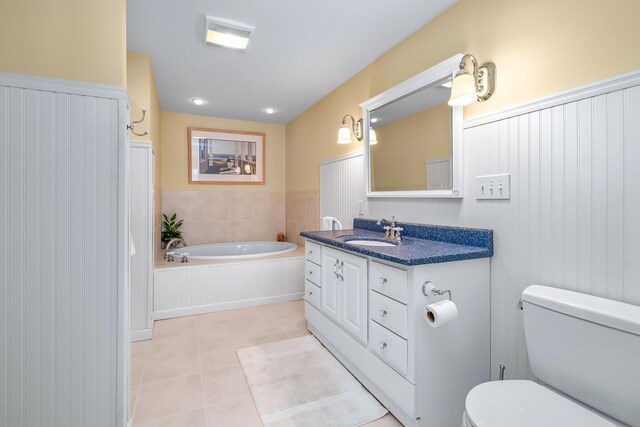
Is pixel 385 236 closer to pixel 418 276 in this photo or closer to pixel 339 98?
pixel 418 276

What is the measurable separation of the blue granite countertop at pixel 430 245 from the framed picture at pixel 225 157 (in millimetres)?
2518

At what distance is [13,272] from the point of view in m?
1.22

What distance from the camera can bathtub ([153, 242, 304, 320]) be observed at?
297 cm

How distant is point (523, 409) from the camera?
1015 millimetres

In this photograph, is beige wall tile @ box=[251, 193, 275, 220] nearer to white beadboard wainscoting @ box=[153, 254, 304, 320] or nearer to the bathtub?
the bathtub

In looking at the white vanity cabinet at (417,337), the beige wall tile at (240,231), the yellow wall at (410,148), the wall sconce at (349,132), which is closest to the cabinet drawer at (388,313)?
the white vanity cabinet at (417,337)

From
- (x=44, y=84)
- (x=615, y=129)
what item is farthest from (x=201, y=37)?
(x=615, y=129)

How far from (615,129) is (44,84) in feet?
7.34

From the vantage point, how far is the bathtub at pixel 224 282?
2971 millimetres

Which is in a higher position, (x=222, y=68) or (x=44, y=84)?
(x=222, y=68)

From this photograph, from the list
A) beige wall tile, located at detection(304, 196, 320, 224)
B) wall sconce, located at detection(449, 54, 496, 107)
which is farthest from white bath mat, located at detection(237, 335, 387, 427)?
wall sconce, located at detection(449, 54, 496, 107)

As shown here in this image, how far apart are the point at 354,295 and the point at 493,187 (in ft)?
3.16

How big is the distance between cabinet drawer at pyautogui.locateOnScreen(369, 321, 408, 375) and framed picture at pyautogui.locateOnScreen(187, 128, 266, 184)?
3298 millimetres

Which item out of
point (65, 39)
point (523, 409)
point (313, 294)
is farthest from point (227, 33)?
point (523, 409)
